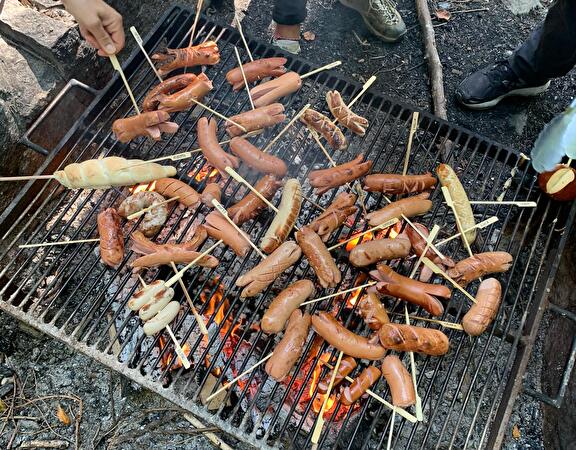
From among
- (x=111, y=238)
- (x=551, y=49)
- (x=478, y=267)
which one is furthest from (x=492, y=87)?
(x=111, y=238)

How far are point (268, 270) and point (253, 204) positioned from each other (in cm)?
58

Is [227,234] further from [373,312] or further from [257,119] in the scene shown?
[373,312]

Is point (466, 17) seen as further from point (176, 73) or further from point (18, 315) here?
point (18, 315)

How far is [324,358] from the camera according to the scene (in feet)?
10.8

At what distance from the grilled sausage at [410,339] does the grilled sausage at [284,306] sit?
56 centimetres

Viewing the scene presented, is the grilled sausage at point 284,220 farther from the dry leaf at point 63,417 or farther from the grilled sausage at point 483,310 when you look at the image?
the dry leaf at point 63,417

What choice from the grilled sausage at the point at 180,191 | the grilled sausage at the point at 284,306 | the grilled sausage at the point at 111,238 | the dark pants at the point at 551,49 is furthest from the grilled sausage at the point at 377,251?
the dark pants at the point at 551,49

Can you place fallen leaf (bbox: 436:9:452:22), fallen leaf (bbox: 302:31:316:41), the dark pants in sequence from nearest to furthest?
the dark pants
fallen leaf (bbox: 302:31:316:41)
fallen leaf (bbox: 436:9:452:22)

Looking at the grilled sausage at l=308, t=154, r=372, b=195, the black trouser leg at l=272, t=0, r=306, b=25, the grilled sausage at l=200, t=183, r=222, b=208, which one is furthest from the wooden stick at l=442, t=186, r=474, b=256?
the black trouser leg at l=272, t=0, r=306, b=25

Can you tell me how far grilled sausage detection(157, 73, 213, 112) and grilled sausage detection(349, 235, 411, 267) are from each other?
1.79 metres

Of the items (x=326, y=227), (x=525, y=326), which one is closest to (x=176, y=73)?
(x=326, y=227)

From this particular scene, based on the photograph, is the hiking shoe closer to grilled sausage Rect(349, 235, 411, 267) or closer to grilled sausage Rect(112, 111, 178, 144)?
grilled sausage Rect(112, 111, 178, 144)

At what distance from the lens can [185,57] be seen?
3.92 m

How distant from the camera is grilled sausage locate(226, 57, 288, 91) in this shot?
3934 millimetres
